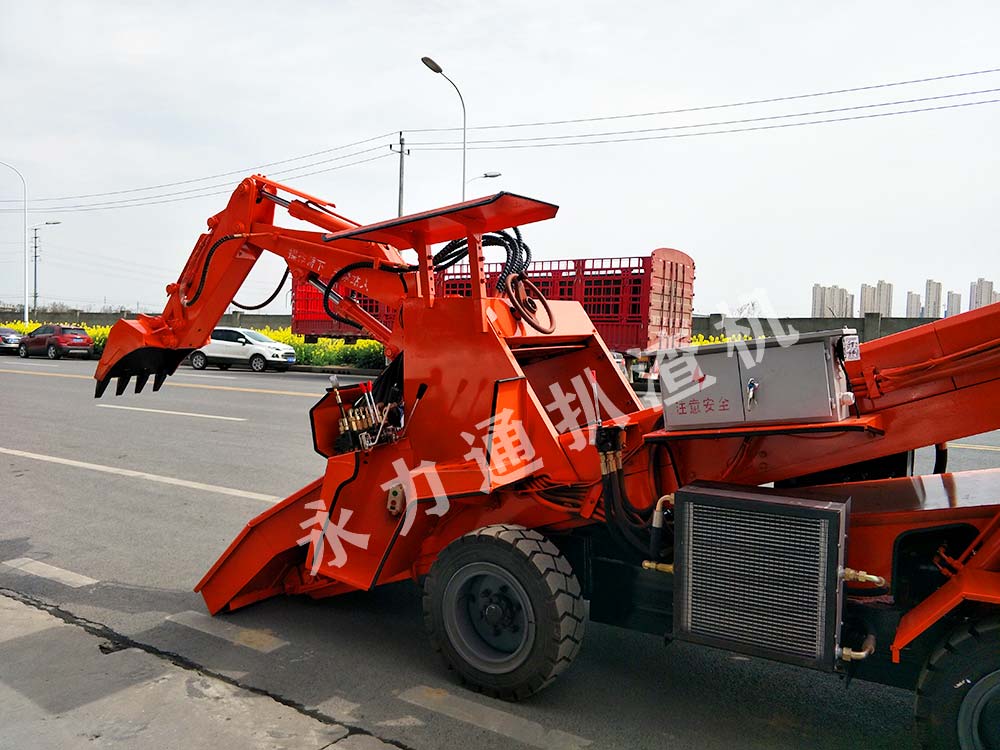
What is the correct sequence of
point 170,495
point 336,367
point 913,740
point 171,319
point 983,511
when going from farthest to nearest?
point 336,367, point 170,495, point 171,319, point 913,740, point 983,511

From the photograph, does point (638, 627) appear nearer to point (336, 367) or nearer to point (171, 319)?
point (171, 319)

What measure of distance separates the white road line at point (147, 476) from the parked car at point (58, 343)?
24082mm

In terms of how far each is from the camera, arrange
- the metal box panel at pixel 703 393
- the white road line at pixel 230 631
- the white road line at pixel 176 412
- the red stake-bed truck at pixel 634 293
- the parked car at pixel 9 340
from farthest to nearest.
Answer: the parked car at pixel 9 340 → the red stake-bed truck at pixel 634 293 → the white road line at pixel 176 412 → the white road line at pixel 230 631 → the metal box panel at pixel 703 393

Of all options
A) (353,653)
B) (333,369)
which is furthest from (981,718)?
(333,369)

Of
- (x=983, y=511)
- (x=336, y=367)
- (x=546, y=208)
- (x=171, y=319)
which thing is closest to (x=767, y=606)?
(x=983, y=511)

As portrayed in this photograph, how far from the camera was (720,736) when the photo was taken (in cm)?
339

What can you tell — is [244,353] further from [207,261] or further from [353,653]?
[353,653]

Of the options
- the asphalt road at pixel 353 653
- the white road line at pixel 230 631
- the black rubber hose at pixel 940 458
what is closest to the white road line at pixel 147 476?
the asphalt road at pixel 353 653

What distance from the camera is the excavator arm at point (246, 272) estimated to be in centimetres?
→ 455

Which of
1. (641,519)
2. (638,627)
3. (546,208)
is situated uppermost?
(546,208)

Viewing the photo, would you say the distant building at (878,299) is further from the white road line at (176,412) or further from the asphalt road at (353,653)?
the white road line at (176,412)

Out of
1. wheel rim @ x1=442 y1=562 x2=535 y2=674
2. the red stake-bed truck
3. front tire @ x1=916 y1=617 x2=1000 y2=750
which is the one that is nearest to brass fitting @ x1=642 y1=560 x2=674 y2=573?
wheel rim @ x1=442 y1=562 x2=535 y2=674

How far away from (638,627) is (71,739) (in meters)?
2.49

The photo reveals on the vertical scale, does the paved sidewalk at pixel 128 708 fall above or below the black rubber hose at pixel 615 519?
below
